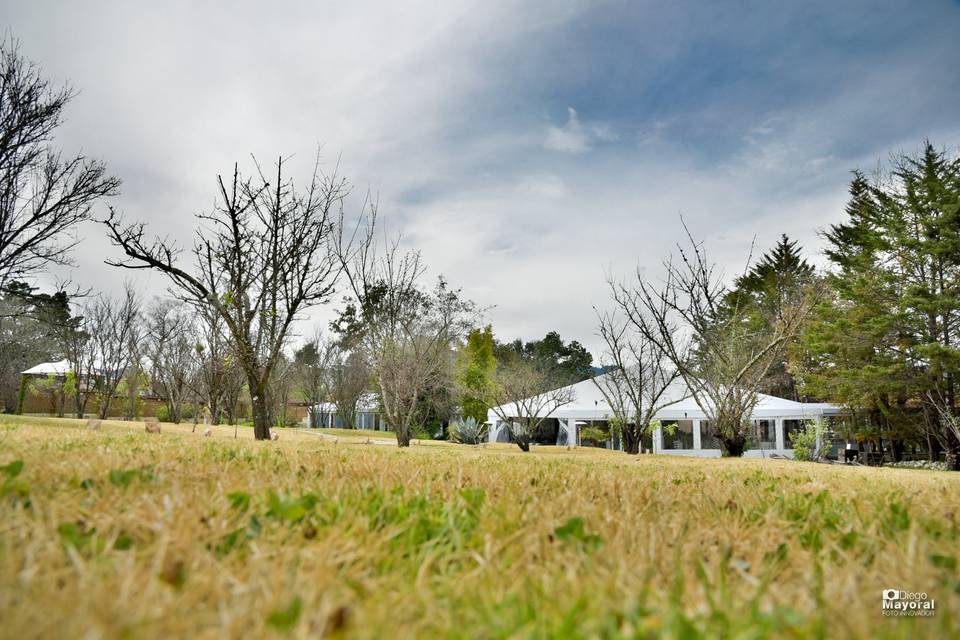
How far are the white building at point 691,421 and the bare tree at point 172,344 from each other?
1727 centimetres

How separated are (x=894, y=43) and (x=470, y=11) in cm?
688

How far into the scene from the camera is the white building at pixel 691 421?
25594 mm

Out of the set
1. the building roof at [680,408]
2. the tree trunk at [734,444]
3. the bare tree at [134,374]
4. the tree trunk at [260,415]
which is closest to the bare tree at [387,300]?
the tree trunk at [260,415]

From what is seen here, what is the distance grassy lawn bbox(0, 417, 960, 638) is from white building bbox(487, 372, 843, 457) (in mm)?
23488

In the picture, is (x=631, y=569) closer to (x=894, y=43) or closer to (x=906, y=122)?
(x=894, y=43)

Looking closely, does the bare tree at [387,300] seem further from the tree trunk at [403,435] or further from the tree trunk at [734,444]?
the tree trunk at [734,444]

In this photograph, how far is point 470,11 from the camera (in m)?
7.91

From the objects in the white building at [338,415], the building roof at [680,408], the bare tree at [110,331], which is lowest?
the white building at [338,415]

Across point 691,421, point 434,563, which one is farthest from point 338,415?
point 434,563

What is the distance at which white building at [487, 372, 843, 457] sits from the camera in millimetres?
25594

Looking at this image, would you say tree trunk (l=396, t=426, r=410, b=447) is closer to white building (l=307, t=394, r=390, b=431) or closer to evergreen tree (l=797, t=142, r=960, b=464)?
evergreen tree (l=797, t=142, r=960, b=464)

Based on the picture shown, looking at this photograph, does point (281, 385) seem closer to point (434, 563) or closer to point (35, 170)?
point (35, 170)

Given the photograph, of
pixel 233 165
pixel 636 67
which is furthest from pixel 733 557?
pixel 233 165

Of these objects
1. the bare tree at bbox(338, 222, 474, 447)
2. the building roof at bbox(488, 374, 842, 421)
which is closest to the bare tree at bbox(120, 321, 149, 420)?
the building roof at bbox(488, 374, 842, 421)
